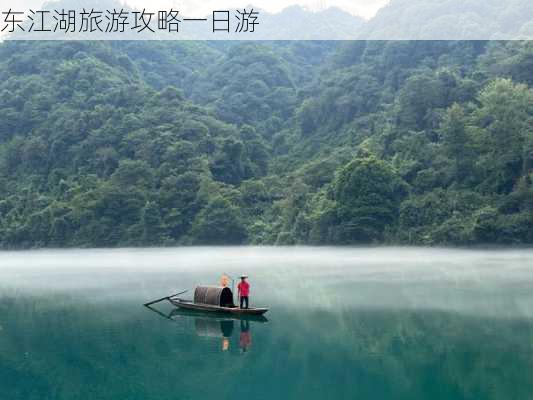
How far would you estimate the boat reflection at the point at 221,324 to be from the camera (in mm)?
18125

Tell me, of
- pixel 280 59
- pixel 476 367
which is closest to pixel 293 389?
pixel 476 367

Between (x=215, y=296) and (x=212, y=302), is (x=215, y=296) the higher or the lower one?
the higher one

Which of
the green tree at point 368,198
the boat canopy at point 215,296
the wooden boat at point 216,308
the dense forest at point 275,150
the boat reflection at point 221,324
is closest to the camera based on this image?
the boat reflection at point 221,324

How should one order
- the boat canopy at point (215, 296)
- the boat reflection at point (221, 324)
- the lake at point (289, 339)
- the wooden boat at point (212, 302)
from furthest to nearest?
the boat canopy at point (215, 296)
the wooden boat at point (212, 302)
the boat reflection at point (221, 324)
the lake at point (289, 339)

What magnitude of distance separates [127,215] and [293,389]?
48416 mm

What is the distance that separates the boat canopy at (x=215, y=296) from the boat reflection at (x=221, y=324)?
36 centimetres

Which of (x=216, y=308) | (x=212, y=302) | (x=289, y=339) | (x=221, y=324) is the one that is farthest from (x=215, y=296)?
(x=289, y=339)

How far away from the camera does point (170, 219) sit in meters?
59.5

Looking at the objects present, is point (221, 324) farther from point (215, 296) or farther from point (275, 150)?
point (275, 150)

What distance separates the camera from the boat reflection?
1812cm

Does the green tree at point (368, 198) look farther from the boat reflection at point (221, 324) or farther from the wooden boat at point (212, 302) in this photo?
the wooden boat at point (212, 302)

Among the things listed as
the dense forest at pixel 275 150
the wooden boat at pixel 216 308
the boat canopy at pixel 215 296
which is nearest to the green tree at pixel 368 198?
the dense forest at pixel 275 150

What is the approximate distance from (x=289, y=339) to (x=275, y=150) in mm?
58574

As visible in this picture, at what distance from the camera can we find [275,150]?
75750 millimetres
